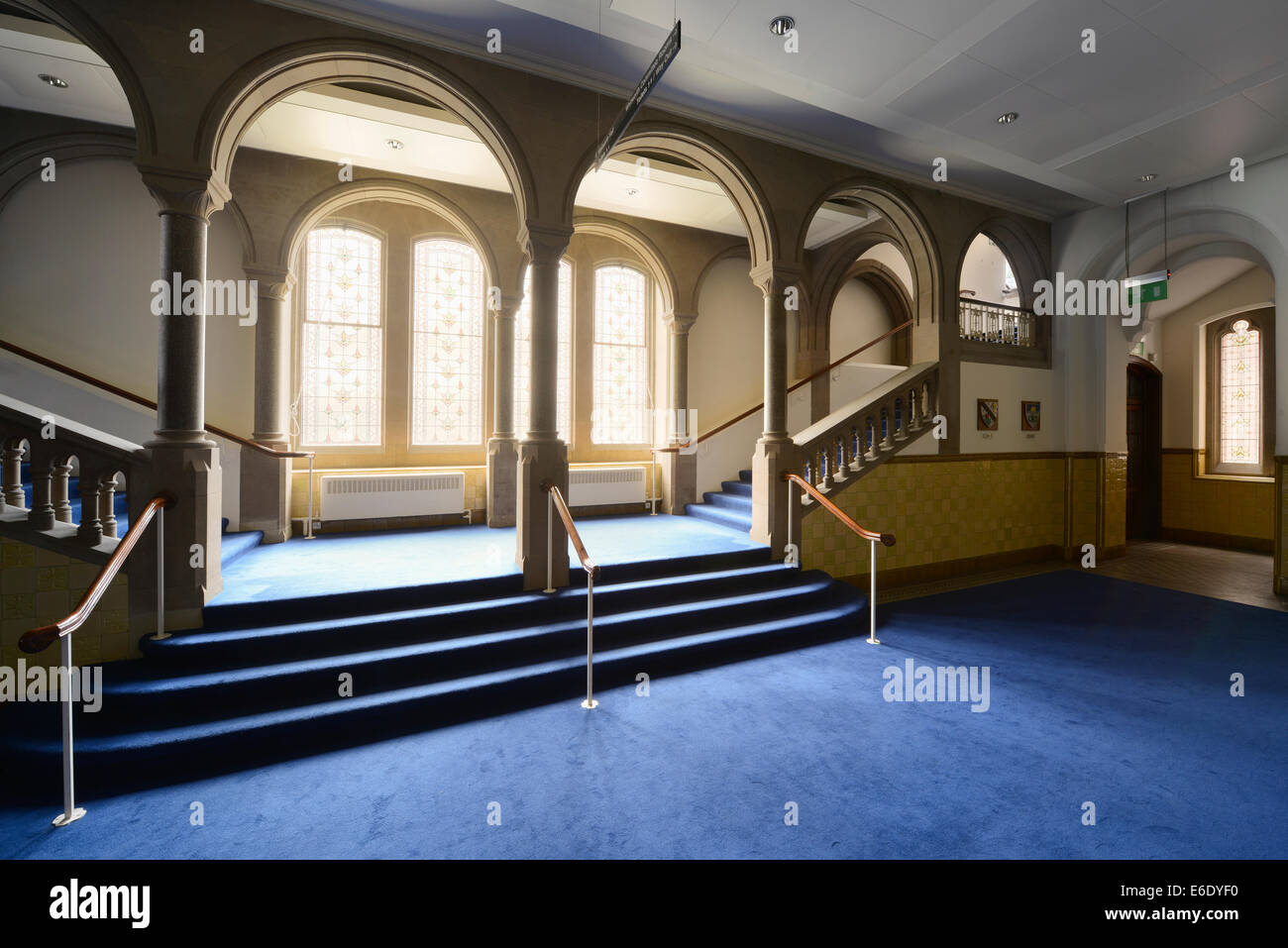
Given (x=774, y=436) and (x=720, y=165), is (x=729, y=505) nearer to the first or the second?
(x=774, y=436)

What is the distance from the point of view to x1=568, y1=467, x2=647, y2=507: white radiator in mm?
8547

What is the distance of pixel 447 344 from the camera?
8.31 metres

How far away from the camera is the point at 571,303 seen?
352 inches

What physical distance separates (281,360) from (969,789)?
7.79 meters

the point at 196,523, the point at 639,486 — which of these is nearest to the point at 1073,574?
the point at 639,486

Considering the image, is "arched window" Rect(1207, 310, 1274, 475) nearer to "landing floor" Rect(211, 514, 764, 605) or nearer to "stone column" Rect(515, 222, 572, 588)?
"landing floor" Rect(211, 514, 764, 605)

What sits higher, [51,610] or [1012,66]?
[1012,66]

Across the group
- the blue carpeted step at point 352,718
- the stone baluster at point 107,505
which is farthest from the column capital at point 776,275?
the stone baluster at point 107,505

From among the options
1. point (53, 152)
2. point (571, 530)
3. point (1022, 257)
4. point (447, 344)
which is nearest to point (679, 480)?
point (447, 344)

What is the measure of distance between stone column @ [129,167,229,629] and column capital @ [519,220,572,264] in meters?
2.29

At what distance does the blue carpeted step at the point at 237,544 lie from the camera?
5.57m

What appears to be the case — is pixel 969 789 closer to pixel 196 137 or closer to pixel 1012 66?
pixel 1012 66

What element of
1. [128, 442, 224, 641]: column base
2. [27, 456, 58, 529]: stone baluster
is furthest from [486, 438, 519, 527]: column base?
[27, 456, 58, 529]: stone baluster

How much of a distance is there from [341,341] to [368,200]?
181cm
